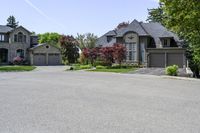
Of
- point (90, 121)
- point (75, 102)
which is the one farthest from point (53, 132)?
point (75, 102)

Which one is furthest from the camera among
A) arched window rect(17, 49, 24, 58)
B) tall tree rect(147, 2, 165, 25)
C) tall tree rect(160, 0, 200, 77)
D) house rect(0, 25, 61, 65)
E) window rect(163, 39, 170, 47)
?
arched window rect(17, 49, 24, 58)

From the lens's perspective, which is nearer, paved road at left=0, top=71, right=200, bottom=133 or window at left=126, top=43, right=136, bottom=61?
paved road at left=0, top=71, right=200, bottom=133

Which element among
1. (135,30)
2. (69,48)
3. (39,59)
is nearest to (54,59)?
(39,59)

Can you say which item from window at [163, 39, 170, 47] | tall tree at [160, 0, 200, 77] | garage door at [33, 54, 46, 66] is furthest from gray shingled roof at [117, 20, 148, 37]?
tall tree at [160, 0, 200, 77]

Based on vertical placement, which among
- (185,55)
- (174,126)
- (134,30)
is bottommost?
(174,126)

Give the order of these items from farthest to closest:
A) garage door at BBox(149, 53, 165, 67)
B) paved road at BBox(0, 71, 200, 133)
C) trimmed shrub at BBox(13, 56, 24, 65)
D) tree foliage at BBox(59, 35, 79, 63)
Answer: tree foliage at BBox(59, 35, 79, 63) < trimmed shrub at BBox(13, 56, 24, 65) < garage door at BBox(149, 53, 165, 67) < paved road at BBox(0, 71, 200, 133)

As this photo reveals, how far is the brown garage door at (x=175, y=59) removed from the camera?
138 feet

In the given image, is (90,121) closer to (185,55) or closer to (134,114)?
(134,114)

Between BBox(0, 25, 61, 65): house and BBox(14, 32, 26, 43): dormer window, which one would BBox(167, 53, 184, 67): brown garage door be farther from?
BBox(14, 32, 26, 43): dormer window

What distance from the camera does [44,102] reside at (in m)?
11.4

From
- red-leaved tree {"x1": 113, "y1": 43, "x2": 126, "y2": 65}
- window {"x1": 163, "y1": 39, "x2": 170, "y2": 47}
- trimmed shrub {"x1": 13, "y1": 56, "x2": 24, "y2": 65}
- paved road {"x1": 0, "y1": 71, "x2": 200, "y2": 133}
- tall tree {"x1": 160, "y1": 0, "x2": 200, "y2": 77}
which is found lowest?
paved road {"x1": 0, "y1": 71, "x2": 200, "y2": 133}

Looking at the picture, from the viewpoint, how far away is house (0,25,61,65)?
55344 millimetres

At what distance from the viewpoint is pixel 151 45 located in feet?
152

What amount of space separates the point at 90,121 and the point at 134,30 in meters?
39.6
